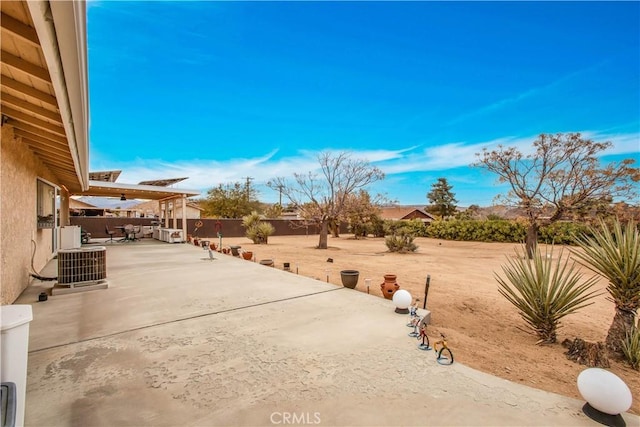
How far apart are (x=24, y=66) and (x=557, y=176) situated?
16.9m

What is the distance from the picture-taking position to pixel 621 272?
351 centimetres

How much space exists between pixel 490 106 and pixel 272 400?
34.2 m

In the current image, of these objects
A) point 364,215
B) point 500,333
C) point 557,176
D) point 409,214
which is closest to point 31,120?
point 500,333

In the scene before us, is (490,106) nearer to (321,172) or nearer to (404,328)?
(321,172)

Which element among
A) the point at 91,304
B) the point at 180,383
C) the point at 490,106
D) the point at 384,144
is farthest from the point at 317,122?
the point at 180,383

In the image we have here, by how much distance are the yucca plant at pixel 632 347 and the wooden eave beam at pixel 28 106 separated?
282 inches

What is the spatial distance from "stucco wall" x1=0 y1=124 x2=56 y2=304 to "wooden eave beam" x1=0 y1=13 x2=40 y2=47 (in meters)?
3.28

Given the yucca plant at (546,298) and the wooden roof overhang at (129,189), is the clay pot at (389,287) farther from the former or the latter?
the wooden roof overhang at (129,189)

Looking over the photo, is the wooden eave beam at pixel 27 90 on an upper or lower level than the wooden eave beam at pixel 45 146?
lower

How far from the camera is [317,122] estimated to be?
3259 cm

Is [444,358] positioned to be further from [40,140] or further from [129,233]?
[129,233]

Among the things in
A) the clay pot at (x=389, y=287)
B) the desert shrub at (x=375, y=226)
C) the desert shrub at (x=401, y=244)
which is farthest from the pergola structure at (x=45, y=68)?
the desert shrub at (x=375, y=226)

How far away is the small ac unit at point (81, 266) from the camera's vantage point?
5.58 m

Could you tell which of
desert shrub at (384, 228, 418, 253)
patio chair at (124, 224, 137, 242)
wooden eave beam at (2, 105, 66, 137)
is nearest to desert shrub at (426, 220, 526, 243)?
desert shrub at (384, 228, 418, 253)
